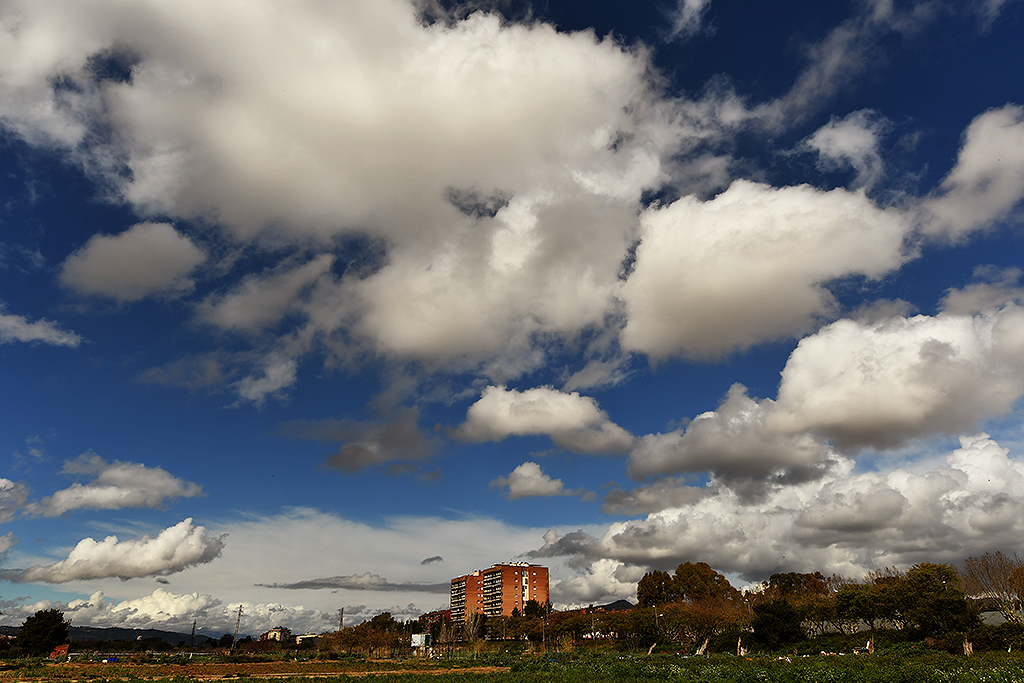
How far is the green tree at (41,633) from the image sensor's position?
86.9 meters

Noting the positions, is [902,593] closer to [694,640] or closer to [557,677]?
[694,640]

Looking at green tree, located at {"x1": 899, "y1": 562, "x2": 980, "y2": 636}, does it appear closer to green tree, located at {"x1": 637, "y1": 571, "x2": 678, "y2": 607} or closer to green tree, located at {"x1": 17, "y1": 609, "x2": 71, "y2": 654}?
green tree, located at {"x1": 637, "y1": 571, "x2": 678, "y2": 607}

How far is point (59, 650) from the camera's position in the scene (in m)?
84.3

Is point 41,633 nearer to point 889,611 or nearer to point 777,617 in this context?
point 777,617

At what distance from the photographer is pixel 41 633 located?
8731 cm

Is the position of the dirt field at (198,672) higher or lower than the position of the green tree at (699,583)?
lower

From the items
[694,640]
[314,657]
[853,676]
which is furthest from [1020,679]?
[314,657]

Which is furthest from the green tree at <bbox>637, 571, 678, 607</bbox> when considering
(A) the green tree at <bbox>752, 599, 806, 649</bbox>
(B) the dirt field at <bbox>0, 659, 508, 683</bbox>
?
(B) the dirt field at <bbox>0, 659, 508, 683</bbox>

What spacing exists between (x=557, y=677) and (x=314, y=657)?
6691cm

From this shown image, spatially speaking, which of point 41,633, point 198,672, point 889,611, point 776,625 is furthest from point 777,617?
point 41,633

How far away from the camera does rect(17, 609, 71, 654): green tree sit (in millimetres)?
86875

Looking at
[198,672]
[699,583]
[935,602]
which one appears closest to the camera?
[935,602]

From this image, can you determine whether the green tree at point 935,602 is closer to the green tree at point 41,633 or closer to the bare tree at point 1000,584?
the bare tree at point 1000,584

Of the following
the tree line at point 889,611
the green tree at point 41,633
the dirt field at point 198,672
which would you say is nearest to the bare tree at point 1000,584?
the tree line at point 889,611
